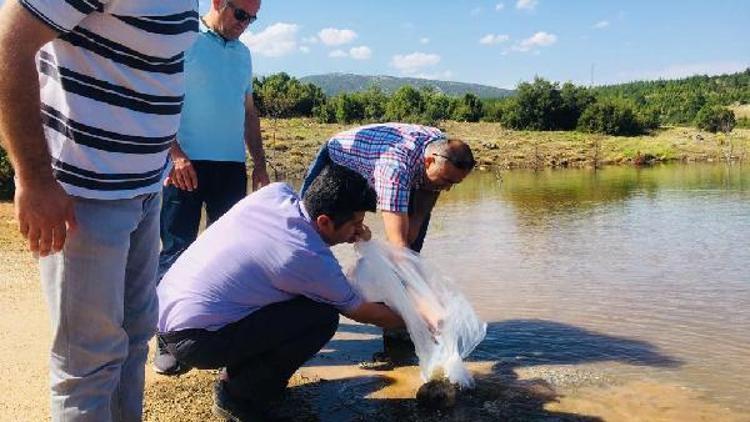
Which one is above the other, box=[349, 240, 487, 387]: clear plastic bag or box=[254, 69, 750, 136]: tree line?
box=[254, 69, 750, 136]: tree line

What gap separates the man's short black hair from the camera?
268 cm

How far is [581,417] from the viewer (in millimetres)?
3131

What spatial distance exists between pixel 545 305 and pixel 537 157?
25056mm

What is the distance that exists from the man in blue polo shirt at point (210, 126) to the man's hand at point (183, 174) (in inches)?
1.2

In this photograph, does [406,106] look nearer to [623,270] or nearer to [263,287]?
[623,270]

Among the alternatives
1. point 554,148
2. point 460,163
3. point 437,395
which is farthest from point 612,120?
point 437,395

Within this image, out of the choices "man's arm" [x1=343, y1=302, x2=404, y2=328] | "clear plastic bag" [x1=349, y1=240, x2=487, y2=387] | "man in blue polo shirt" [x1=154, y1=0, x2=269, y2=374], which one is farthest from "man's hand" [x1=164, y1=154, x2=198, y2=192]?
"man's arm" [x1=343, y1=302, x2=404, y2=328]

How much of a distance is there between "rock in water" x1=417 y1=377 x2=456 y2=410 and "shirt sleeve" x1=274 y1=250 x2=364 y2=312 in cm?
69

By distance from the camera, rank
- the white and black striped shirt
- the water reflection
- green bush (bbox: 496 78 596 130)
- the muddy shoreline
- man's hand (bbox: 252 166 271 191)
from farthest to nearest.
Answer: green bush (bbox: 496 78 596 130), the muddy shoreline, the water reflection, man's hand (bbox: 252 166 271 191), the white and black striped shirt

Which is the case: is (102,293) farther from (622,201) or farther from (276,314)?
(622,201)

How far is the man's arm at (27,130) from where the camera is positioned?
5.16 feet

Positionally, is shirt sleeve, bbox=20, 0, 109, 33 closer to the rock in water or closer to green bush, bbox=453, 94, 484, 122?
the rock in water

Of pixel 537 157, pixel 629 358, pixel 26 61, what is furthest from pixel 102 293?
pixel 537 157

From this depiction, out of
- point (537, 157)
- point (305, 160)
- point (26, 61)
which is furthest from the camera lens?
point (537, 157)
